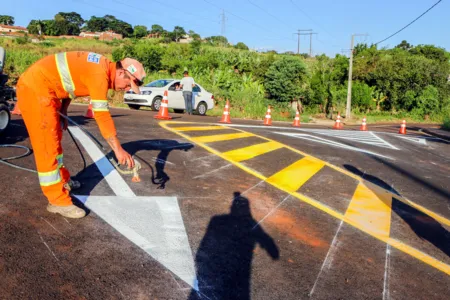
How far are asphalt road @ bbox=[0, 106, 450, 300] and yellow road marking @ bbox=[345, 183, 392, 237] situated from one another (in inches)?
1.1

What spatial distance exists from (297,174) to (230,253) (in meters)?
3.66

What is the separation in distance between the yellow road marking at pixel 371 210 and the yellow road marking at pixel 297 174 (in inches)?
36.0

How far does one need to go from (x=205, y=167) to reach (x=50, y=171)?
10.5ft

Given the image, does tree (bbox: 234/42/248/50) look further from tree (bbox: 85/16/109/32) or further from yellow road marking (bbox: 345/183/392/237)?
yellow road marking (bbox: 345/183/392/237)

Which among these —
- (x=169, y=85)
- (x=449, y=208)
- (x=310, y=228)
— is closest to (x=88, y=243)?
(x=310, y=228)

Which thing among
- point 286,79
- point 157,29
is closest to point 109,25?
point 157,29

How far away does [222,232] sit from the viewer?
4.38 metres

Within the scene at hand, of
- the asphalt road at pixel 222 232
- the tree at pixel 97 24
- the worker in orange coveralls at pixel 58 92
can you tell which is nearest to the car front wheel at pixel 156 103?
the asphalt road at pixel 222 232

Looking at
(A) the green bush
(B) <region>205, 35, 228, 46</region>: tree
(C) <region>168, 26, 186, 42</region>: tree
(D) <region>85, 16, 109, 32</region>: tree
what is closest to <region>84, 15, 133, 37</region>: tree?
(D) <region>85, 16, 109, 32</region>: tree

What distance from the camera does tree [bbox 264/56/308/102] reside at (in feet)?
108

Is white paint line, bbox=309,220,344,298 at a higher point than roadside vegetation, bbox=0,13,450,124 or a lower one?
lower

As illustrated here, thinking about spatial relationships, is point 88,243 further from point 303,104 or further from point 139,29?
point 139,29

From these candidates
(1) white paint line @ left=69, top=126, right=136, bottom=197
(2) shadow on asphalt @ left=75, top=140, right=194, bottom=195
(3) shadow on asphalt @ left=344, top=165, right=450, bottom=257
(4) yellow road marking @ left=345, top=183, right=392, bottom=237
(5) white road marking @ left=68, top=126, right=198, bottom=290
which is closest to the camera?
(5) white road marking @ left=68, top=126, right=198, bottom=290

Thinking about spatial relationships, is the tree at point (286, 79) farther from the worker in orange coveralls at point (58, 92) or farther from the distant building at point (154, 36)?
the distant building at point (154, 36)
